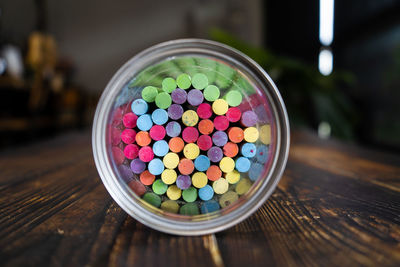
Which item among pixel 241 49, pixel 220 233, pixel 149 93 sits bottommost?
pixel 220 233

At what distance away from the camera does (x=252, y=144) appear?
1.03 ft

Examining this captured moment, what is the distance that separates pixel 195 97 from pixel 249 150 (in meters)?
0.08

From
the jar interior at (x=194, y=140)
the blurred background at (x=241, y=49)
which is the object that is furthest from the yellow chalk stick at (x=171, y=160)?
the blurred background at (x=241, y=49)

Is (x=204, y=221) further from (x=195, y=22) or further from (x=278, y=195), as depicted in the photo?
(x=195, y=22)

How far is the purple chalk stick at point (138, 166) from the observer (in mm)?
310

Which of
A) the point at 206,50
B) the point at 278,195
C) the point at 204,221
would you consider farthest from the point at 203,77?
the point at 278,195

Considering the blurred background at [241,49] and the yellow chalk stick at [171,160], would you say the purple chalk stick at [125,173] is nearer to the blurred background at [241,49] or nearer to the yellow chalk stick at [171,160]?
the yellow chalk stick at [171,160]

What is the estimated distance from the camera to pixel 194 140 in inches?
12.4

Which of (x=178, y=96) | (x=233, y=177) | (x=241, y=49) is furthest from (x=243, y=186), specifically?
(x=241, y=49)

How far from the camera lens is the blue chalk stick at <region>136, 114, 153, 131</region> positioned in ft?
1.02

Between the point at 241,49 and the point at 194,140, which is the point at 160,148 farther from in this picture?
the point at 241,49

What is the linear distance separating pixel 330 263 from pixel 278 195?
0.74 ft

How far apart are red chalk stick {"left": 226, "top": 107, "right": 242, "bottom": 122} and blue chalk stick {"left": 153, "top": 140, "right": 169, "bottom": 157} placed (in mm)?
74

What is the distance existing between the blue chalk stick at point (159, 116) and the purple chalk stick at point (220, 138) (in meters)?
0.06
